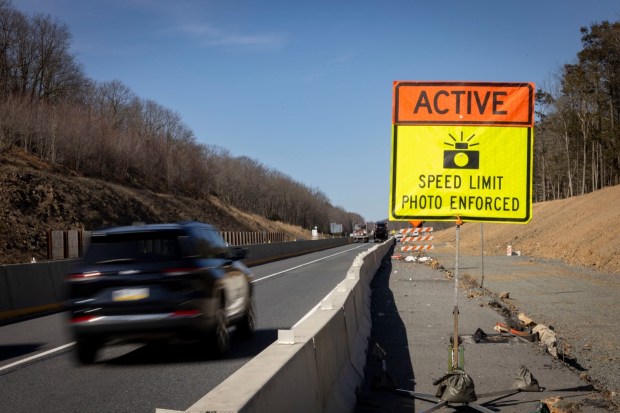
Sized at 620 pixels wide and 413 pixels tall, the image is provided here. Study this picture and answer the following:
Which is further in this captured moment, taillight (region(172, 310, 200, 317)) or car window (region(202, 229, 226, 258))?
car window (region(202, 229, 226, 258))

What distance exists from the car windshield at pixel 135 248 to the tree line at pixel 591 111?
186ft

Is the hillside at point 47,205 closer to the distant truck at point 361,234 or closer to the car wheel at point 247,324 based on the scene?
the car wheel at point 247,324

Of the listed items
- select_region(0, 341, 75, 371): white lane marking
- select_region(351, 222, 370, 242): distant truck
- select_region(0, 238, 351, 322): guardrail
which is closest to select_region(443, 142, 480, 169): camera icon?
select_region(0, 341, 75, 371): white lane marking

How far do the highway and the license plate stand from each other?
914 millimetres

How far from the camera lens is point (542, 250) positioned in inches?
1626

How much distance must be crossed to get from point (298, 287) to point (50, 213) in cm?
2817

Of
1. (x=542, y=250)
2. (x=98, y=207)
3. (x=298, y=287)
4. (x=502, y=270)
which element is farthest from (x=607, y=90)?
(x=298, y=287)

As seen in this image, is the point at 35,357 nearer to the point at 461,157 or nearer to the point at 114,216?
the point at 461,157

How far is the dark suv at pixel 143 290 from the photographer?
875 centimetres

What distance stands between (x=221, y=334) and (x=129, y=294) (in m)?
1.46

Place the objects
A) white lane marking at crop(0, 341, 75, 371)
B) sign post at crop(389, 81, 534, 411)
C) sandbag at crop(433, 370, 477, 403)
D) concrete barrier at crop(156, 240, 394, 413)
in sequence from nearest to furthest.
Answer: concrete barrier at crop(156, 240, 394, 413) < sandbag at crop(433, 370, 477, 403) < sign post at crop(389, 81, 534, 411) < white lane marking at crop(0, 341, 75, 371)

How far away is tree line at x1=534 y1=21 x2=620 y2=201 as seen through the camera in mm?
60750

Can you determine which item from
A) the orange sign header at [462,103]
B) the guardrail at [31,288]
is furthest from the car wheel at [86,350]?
the guardrail at [31,288]

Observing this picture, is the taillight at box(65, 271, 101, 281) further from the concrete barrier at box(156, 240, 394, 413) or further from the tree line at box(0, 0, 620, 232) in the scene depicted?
the tree line at box(0, 0, 620, 232)
